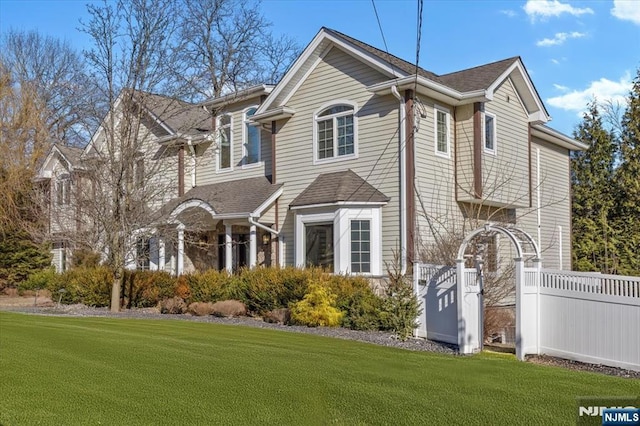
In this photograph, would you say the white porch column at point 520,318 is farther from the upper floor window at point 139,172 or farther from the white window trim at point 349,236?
the upper floor window at point 139,172

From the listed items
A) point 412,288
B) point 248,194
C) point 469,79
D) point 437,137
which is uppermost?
point 469,79

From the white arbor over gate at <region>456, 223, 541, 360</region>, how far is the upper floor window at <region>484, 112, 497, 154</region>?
7547 mm

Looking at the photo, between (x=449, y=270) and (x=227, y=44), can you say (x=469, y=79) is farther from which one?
(x=227, y=44)

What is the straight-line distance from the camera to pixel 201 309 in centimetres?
1650

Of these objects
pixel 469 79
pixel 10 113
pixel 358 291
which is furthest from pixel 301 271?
pixel 10 113

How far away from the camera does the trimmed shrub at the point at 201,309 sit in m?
16.3

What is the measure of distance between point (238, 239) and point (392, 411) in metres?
15.8

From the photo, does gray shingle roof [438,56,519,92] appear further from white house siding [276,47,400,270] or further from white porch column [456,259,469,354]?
white porch column [456,259,469,354]

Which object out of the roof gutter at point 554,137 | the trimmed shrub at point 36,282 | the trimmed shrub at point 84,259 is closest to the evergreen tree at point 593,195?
the roof gutter at point 554,137

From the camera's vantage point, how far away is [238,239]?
70.5ft

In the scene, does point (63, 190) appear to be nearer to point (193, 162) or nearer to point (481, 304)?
point (193, 162)

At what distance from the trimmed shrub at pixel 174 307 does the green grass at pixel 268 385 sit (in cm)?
684

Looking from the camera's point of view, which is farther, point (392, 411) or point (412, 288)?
point (412, 288)

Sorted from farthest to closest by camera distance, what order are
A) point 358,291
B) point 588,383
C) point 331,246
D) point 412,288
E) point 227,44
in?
point 227,44, point 331,246, point 358,291, point 412,288, point 588,383
